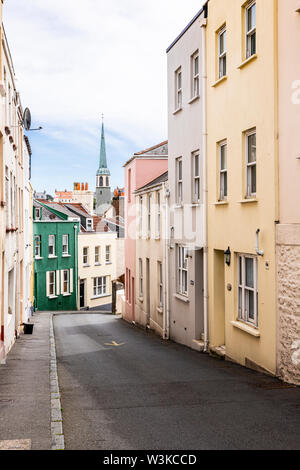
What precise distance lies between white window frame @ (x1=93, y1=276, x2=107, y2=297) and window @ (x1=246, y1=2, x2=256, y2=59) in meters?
38.0

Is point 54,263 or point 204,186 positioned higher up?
point 204,186

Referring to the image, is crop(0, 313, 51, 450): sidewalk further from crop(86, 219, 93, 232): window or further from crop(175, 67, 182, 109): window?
crop(86, 219, 93, 232): window

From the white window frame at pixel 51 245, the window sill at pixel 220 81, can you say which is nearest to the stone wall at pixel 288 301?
the window sill at pixel 220 81

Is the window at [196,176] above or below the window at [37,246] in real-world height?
above

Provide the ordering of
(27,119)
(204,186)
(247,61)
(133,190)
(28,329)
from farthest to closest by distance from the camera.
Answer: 1. (133,190)
2. (28,329)
3. (27,119)
4. (204,186)
5. (247,61)

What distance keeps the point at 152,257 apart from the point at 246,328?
11921mm

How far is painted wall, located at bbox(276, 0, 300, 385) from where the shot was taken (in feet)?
33.5

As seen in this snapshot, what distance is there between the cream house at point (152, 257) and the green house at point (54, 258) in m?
15.7

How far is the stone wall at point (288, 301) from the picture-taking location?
33.4 ft

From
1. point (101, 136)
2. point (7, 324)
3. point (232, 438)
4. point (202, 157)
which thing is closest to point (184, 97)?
point (202, 157)

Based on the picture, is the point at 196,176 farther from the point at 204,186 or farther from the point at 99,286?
the point at 99,286

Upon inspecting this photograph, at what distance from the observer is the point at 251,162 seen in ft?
41.5

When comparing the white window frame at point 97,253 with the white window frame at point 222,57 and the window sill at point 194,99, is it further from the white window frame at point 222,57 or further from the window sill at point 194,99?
the white window frame at point 222,57

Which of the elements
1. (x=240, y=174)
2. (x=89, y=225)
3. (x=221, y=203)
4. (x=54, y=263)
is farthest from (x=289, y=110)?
(x=89, y=225)
